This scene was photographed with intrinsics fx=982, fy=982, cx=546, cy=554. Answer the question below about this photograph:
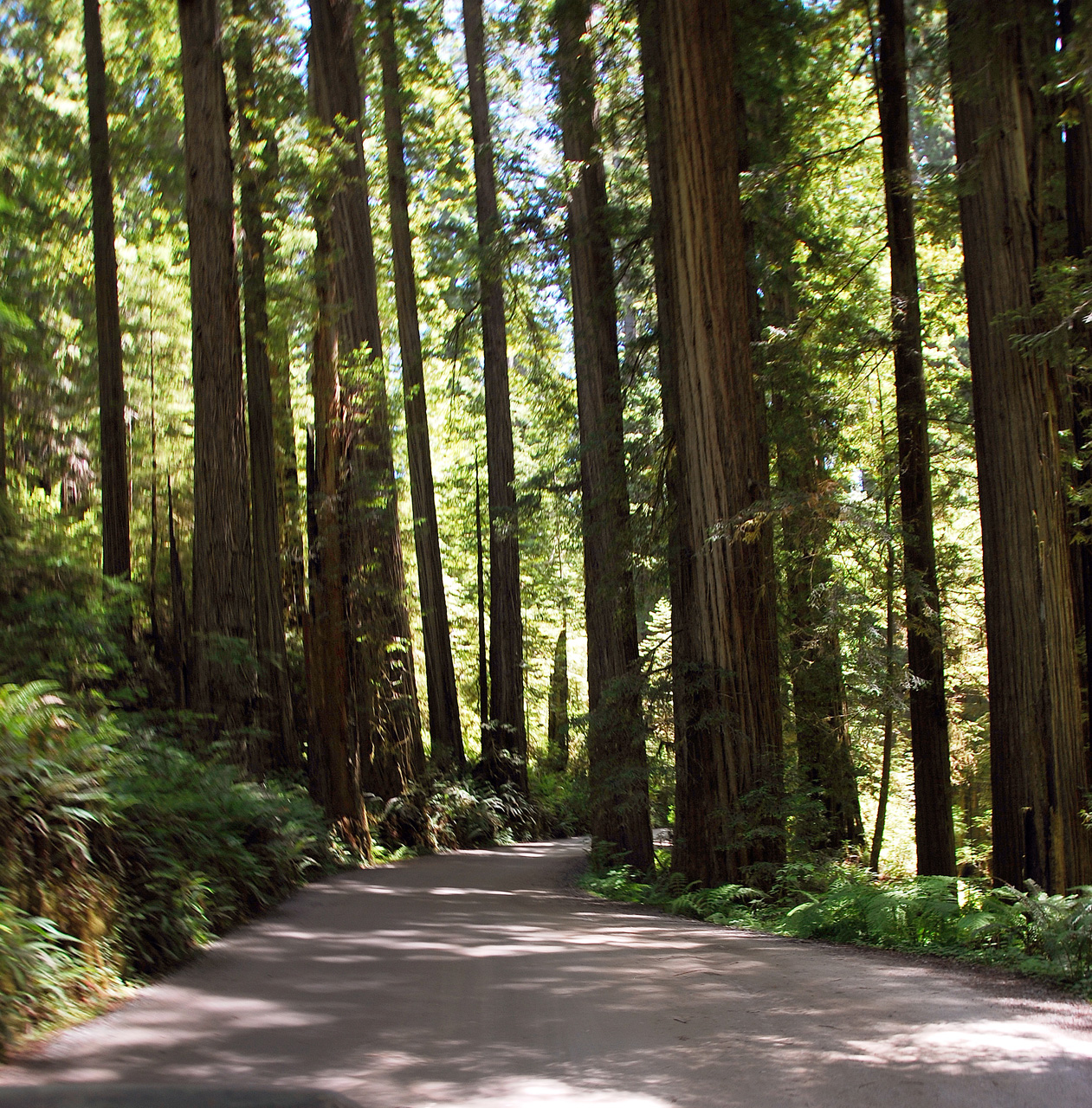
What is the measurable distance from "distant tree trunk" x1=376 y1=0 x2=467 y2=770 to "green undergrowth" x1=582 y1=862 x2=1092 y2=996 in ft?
32.5

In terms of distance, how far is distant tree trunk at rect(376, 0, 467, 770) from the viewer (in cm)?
1920

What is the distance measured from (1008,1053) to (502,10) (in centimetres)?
1849

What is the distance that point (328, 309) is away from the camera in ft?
41.5

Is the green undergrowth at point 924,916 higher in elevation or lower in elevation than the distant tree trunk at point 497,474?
lower

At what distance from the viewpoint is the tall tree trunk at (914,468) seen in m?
10.9

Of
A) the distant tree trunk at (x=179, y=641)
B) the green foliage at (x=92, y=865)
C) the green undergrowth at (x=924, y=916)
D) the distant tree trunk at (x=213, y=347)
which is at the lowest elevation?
the green undergrowth at (x=924, y=916)

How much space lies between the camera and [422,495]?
19625 millimetres

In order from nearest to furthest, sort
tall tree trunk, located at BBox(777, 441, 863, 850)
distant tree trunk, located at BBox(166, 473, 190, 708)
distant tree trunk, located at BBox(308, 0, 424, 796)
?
1. tall tree trunk, located at BBox(777, 441, 863, 850)
2. distant tree trunk, located at BBox(308, 0, 424, 796)
3. distant tree trunk, located at BBox(166, 473, 190, 708)

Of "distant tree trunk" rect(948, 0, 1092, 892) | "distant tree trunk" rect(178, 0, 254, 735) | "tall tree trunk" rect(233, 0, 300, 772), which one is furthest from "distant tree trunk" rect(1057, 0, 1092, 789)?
"tall tree trunk" rect(233, 0, 300, 772)

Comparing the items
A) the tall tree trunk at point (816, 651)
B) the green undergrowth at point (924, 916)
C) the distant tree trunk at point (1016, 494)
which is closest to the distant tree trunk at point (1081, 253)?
the distant tree trunk at point (1016, 494)

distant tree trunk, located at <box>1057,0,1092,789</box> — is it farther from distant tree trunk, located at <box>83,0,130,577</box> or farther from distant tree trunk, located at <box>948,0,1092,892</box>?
distant tree trunk, located at <box>83,0,130,577</box>

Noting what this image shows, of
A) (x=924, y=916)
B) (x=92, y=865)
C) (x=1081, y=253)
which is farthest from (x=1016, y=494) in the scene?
(x=92, y=865)

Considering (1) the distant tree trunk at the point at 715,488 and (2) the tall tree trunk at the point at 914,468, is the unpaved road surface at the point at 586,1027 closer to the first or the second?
(1) the distant tree trunk at the point at 715,488

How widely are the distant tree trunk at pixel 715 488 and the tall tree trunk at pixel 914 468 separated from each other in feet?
6.57
